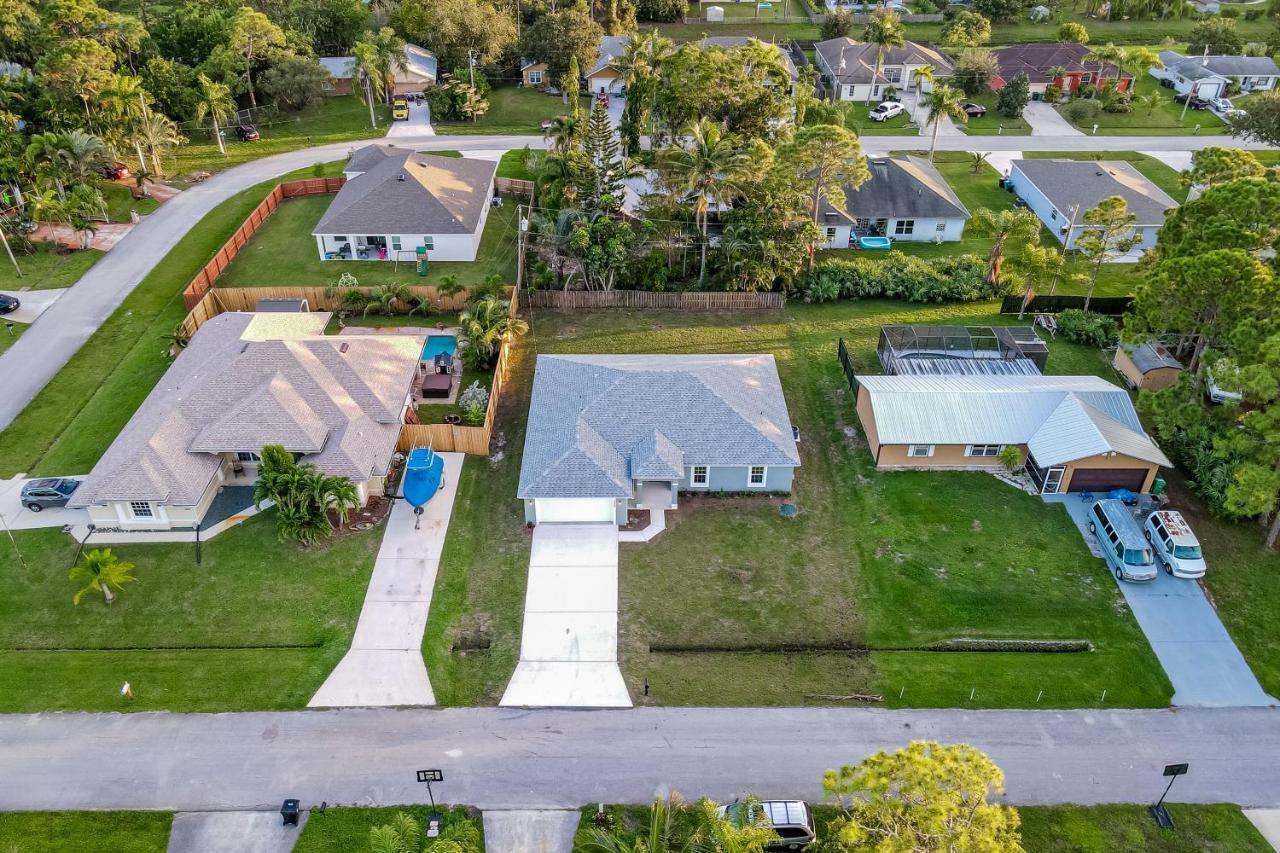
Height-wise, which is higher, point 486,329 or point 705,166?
point 705,166

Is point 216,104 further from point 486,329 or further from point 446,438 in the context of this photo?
point 446,438

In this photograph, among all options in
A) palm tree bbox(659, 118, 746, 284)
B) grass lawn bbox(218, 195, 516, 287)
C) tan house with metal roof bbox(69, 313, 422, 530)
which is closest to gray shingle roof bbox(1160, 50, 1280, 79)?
palm tree bbox(659, 118, 746, 284)

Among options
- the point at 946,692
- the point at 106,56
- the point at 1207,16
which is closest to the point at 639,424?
the point at 946,692

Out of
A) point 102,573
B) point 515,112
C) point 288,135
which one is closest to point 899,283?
point 102,573

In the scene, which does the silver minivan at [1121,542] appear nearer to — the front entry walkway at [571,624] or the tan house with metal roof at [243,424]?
the front entry walkway at [571,624]

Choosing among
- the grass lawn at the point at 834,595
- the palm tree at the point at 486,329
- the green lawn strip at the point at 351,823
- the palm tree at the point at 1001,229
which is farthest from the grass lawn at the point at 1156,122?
the green lawn strip at the point at 351,823

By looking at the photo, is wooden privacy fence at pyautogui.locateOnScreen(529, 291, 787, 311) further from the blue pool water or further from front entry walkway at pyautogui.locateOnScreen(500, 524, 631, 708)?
front entry walkway at pyautogui.locateOnScreen(500, 524, 631, 708)

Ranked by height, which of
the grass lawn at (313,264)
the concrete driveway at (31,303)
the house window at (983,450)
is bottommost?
the house window at (983,450)
